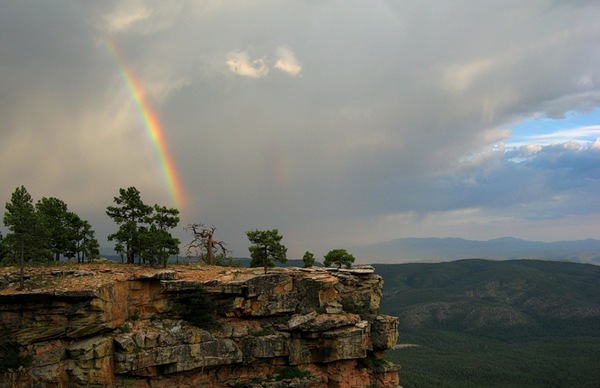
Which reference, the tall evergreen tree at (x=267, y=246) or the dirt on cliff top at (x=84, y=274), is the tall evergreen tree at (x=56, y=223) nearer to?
the dirt on cliff top at (x=84, y=274)

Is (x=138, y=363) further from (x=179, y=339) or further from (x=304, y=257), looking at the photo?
(x=304, y=257)

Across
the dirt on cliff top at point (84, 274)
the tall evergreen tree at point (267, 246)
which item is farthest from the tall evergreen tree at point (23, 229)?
the tall evergreen tree at point (267, 246)

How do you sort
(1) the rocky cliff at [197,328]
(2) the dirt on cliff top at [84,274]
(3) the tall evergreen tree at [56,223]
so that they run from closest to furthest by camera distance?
(1) the rocky cliff at [197,328] → (2) the dirt on cliff top at [84,274] → (3) the tall evergreen tree at [56,223]

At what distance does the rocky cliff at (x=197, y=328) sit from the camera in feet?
140

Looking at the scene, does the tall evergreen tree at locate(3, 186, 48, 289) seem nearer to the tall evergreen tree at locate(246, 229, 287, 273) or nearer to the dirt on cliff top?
the dirt on cliff top

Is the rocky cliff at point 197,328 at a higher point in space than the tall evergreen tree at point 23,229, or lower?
lower

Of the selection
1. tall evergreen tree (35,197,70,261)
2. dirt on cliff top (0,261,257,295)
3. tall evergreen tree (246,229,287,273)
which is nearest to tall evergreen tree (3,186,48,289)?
dirt on cliff top (0,261,257,295)

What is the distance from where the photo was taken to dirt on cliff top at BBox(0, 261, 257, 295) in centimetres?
4450

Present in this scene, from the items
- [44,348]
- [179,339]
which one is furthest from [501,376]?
[44,348]

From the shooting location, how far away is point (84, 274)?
48.0 meters

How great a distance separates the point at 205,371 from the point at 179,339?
564 centimetres

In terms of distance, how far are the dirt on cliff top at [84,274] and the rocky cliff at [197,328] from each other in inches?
5.8

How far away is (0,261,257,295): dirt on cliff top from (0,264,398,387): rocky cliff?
148 mm

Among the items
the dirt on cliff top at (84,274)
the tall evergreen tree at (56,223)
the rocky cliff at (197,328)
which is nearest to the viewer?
the rocky cliff at (197,328)
